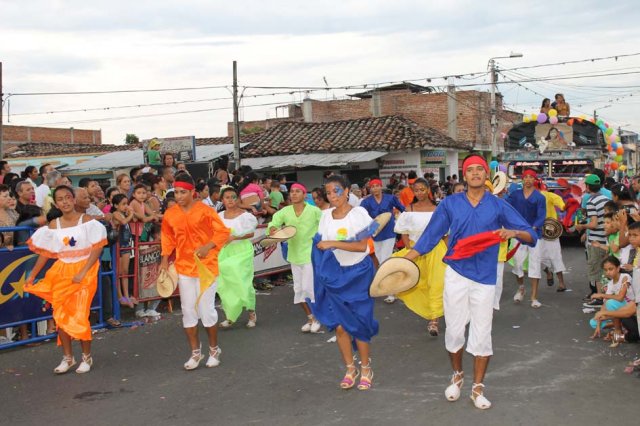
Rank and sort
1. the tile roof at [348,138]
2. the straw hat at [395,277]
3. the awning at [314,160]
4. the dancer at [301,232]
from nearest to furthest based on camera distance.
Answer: the straw hat at [395,277] → the dancer at [301,232] → the awning at [314,160] → the tile roof at [348,138]

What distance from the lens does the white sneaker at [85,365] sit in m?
6.89

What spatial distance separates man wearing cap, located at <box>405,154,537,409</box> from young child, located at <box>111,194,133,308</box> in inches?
201

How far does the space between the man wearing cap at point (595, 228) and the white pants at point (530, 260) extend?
69cm

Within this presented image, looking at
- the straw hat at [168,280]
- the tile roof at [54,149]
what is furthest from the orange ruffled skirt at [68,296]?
the tile roof at [54,149]

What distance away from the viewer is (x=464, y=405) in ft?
17.8

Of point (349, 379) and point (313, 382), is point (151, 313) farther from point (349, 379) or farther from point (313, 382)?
point (349, 379)

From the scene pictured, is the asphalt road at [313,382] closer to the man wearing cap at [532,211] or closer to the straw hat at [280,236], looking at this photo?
the man wearing cap at [532,211]

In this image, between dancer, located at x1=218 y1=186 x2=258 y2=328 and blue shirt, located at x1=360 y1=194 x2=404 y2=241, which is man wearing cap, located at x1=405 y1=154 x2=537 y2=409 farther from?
blue shirt, located at x1=360 y1=194 x2=404 y2=241

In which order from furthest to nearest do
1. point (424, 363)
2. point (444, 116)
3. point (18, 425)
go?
point (444, 116)
point (424, 363)
point (18, 425)

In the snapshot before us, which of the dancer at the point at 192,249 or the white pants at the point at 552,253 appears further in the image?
the white pants at the point at 552,253

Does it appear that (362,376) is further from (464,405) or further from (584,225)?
(584,225)

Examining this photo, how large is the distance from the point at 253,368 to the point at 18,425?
223 cm

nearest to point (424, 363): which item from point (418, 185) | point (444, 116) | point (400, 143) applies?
point (418, 185)

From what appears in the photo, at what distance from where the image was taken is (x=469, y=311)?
5.51m
